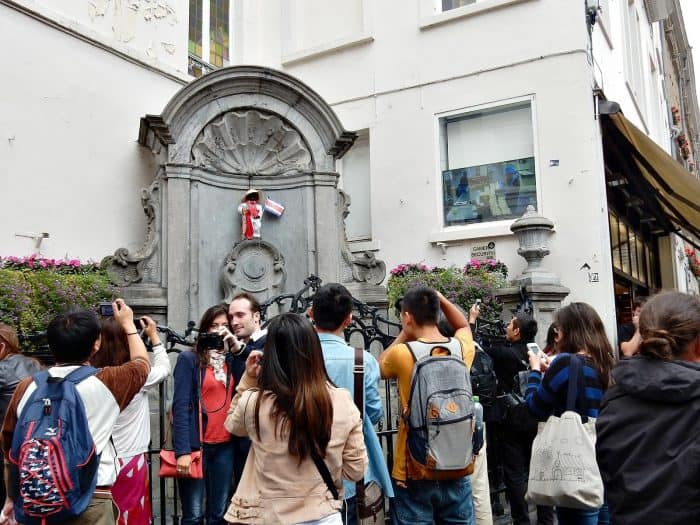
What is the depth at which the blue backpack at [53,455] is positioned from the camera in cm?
270

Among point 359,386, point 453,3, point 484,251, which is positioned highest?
point 453,3

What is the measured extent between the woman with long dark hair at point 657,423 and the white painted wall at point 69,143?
790cm

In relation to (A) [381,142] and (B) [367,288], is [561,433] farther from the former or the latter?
(A) [381,142]

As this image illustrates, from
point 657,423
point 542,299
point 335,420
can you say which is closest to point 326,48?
point 542,299

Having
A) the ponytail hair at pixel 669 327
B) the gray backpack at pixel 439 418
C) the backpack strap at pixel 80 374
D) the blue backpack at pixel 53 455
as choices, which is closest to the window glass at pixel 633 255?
the gray backpack at pixel 439 418

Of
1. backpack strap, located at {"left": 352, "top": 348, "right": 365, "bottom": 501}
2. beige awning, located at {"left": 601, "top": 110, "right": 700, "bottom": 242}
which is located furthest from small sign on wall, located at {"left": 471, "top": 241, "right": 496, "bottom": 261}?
backpack strap, located at {"left": 352, "top": 348, "right": 365, "bottom": 501}

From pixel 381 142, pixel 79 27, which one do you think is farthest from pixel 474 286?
pixel 79 27

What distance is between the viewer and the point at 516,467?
17.4ft

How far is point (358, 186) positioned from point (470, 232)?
2.57 meters

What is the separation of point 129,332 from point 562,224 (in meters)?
8.10

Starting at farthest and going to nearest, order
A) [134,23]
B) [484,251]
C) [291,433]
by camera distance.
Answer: [484,251] → [134,23] → [291,433]

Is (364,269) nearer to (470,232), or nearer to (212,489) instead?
(470,232)

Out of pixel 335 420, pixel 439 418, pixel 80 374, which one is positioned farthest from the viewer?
pixel 439 418

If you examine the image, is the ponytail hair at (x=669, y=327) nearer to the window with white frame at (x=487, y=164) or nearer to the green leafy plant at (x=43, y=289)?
the green leafy plant at (x=43, y=289)
